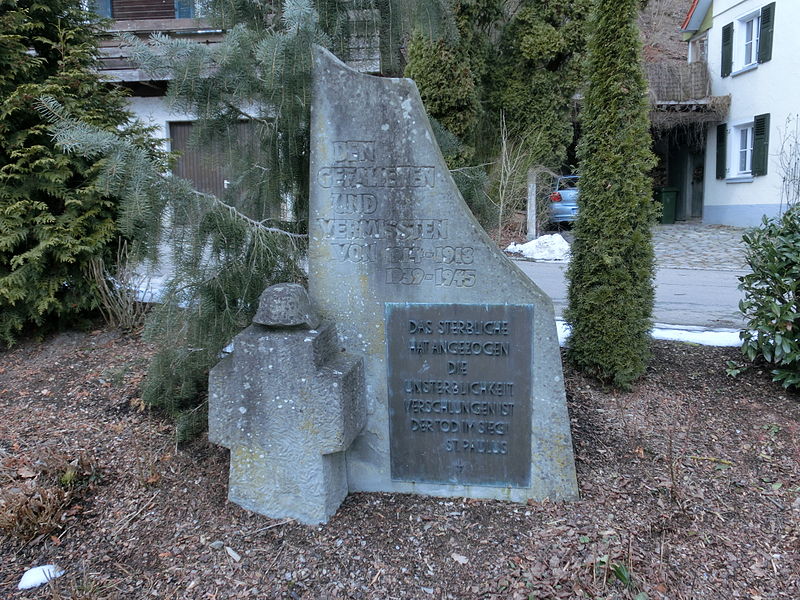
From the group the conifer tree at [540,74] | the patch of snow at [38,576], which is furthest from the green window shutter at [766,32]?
the patch of snow at [38,576]

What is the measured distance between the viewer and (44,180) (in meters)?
4.86

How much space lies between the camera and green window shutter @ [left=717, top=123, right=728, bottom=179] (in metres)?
16.6

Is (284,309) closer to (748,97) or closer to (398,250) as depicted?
(398,250)

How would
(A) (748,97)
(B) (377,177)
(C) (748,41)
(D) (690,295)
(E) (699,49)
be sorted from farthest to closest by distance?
(E) (699,49) → (C) (748,41) → (A) (748,97) → (D) (690,295) → (B) (377,177)

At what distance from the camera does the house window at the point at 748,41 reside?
14648 mm

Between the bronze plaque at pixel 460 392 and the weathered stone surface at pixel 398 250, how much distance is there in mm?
20

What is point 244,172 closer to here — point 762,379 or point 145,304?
point 145,304

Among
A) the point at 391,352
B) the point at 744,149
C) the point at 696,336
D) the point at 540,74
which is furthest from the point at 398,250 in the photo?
the point at 744,149

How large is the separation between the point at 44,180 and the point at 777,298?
5488 millimetres

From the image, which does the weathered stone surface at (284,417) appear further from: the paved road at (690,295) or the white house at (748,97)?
the white house at (748,97)

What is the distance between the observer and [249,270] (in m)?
3.34

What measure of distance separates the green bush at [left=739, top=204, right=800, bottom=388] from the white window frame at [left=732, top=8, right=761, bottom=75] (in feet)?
45.9

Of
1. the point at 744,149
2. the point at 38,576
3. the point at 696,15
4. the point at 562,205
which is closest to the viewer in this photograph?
the point at 38,576

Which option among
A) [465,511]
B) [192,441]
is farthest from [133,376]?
[465,511]
